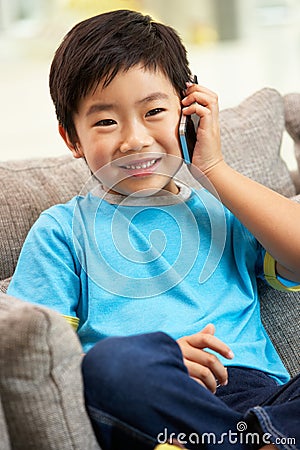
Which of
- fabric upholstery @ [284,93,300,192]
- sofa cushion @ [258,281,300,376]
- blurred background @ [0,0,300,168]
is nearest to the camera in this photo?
sofa cushion @ [258,281,300,376]

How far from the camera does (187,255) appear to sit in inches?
52.6

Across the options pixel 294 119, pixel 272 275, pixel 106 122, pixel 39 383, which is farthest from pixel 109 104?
pixel 294 119

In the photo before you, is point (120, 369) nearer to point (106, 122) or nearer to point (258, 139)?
point (106, 122)

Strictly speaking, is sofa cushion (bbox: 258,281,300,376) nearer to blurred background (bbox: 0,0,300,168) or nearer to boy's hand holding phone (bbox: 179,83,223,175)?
boy's hand holding phone (bbox: 179,83,223,175)

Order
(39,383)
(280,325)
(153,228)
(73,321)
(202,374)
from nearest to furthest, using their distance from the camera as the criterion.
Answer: (39,383) < (202,374) < (73,321) < (153,228) < (280,325)

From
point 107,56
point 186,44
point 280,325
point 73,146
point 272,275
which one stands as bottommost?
point 186,44

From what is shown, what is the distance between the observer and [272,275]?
1.39 meters

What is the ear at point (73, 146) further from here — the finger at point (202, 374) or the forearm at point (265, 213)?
the finger at point (202, 374)

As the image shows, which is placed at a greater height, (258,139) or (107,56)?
(107,56)

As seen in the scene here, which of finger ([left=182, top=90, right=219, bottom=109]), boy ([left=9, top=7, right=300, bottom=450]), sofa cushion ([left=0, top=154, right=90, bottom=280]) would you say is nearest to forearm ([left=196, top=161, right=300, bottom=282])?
boy ([left=9, top=7, right=300, bottom=450])

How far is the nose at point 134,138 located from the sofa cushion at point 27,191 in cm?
34

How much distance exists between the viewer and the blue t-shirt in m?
1.26

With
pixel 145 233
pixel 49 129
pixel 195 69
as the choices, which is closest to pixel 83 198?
pixel 145 233

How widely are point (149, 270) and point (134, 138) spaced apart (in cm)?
22
